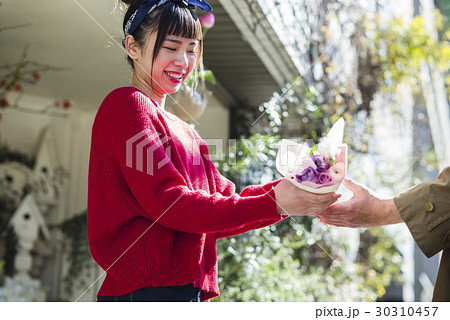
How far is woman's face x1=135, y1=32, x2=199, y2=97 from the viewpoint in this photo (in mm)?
1146

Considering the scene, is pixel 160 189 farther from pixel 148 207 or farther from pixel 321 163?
pixel 321 163

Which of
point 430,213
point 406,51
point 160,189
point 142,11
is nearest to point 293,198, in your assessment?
point 160,189

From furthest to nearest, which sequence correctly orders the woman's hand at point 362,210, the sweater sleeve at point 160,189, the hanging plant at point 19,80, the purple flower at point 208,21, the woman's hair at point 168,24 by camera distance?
the hanging plant at point 19,80, the purple flower at point 208,21, the woman's hand at point 362,210, the woman's hair at point 168,24, the sweater sleeve at point 160,189

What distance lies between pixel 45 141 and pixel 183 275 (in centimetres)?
339

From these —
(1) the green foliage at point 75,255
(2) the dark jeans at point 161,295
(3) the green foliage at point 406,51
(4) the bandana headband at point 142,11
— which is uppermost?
(3) the green foliage at point 406,51

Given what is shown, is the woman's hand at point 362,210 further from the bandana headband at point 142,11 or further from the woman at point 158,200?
the bandana headband at point 142,11

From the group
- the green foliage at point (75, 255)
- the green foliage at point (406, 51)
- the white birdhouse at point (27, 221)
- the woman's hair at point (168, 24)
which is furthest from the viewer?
the green foliage at point (406, 51)

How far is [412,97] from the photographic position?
5402 mm

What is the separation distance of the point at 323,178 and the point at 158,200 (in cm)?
30

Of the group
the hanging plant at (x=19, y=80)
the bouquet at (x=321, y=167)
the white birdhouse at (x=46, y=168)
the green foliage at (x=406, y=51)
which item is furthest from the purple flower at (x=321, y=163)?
the green foliage at (x=406, y=51)

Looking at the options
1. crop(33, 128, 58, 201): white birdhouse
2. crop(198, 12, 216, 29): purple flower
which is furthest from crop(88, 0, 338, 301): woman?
crop(33, 128, 58, 201): white birdhouse

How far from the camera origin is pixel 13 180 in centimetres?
396

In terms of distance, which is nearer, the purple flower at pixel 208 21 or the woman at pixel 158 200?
the woman at pixel 158 200

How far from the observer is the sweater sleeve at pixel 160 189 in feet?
3.26
